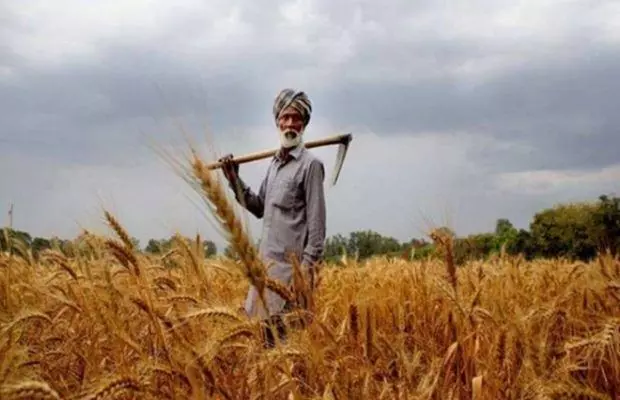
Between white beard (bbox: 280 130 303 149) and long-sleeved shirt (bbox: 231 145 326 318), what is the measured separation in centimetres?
3

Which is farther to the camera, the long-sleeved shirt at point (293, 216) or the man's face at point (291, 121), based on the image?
the man's face at point (291, 121)

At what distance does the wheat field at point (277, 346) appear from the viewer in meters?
2.20

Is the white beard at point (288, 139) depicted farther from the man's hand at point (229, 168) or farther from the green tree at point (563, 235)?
the green tree at point (563, 235)

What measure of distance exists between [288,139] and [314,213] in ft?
1.42

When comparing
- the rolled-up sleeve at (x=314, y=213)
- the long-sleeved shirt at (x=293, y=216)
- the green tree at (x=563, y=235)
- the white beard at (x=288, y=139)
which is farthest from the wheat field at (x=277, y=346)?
the green tree at (x=563, y=235)

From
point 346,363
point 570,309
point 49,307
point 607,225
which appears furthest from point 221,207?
point 607,225

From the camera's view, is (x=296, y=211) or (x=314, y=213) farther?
(x=296, y=211)

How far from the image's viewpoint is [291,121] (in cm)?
398

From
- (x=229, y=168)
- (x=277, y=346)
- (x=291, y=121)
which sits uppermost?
(x=291, y=121)

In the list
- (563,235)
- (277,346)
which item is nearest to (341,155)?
(277,346)

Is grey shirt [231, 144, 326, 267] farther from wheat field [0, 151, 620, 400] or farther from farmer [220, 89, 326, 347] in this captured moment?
wheat field [0, 151, 620, 400]

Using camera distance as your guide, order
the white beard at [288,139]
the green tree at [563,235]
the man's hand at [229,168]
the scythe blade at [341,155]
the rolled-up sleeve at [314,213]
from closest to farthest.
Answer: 1. the rolled-up sleeve at [314,213]
2. the white beard at [288,139]
3. the man's hand at [229,168]
4. the scythe blade at [341,155]
5. the green tree at [563,235]

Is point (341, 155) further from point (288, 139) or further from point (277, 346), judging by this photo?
point (277, 346)

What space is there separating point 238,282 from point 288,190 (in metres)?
1.98
